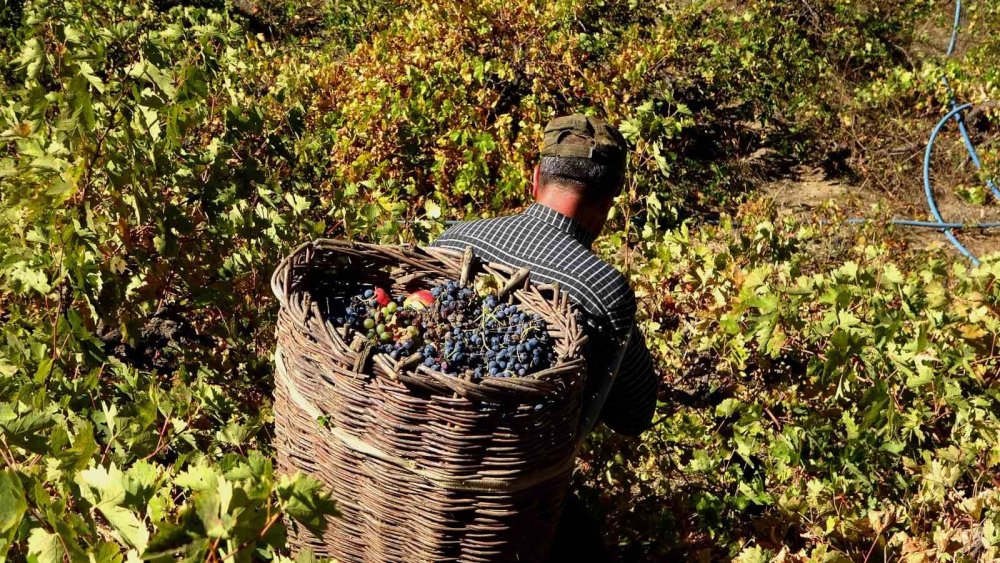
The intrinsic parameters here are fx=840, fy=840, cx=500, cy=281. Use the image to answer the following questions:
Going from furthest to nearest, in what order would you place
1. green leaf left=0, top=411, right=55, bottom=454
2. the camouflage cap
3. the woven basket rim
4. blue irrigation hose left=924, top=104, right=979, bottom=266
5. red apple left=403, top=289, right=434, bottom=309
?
blue irrigation hose left=924, top=104, right=979, bottom=266, the camouflage cap, red apple left=403, top=289, right=434, bottom=309, the woven basket rim, green leaf left=0, top=411, right=55, bottom=454

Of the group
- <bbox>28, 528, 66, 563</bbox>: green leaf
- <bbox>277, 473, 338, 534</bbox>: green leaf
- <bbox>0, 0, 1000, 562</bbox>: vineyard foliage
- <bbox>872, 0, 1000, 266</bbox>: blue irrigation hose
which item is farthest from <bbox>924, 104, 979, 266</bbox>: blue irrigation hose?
<bbox>28, 528, 66, 563</bbox>: green leaf

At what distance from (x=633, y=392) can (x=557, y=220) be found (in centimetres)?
51

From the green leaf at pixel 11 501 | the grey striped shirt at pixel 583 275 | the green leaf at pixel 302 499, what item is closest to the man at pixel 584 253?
the grey striped shirt at pixel 583 275

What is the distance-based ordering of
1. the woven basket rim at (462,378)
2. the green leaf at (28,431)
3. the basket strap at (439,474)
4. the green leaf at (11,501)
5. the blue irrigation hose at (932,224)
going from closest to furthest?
the green leaf at (11,501) → the green leaf at (28,431) → the woven basket rim at (462,378) → the basket strap at (439,474) → the blue irrigation hose at (932,224)

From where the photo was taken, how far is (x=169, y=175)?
239 centimetres

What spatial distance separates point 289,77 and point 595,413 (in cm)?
311

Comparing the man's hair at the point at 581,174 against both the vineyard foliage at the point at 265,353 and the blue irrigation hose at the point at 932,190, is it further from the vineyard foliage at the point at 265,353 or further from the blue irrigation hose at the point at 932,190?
the blue irrigation hose at the point at 932,190

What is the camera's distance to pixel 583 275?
2117 mm

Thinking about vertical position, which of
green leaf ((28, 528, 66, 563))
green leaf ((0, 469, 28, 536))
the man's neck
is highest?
the man's neck

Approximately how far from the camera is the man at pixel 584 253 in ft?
6.86

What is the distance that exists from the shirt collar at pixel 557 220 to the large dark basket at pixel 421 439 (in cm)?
46

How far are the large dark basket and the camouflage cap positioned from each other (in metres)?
0.57

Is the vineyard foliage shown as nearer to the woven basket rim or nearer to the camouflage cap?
the woven basket rim

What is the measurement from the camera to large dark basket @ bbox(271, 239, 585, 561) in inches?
58.8
